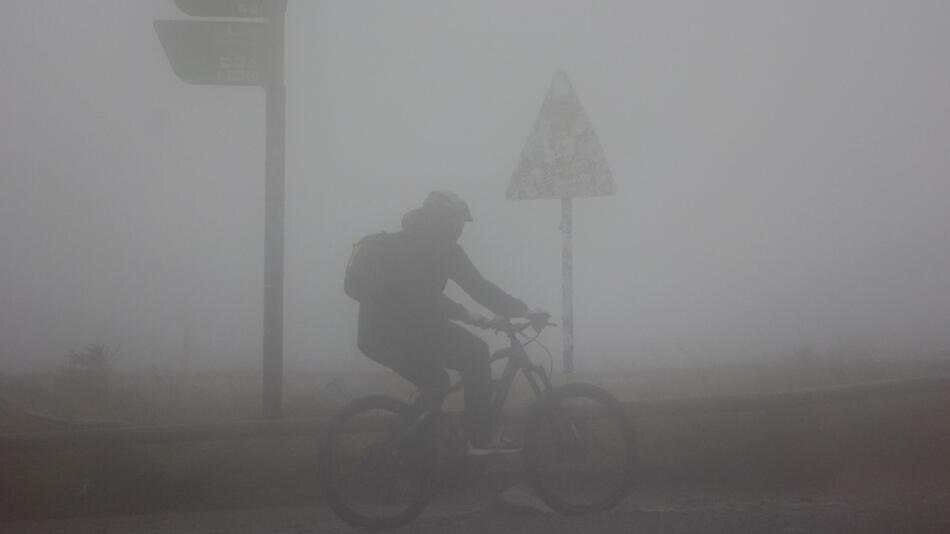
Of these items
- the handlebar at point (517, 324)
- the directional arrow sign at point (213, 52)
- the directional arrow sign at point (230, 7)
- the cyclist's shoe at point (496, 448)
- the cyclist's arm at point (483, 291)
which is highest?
the directional arrow sign at point (230, 7)

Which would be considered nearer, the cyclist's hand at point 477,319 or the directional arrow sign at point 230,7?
the cyclist's hand at point 477,319

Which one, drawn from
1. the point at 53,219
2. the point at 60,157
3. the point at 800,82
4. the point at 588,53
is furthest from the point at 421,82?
the point at 53,219

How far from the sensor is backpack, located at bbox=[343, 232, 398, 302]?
5383 mm

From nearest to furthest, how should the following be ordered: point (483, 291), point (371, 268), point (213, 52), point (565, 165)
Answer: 1. point (371, 268)
2. point (483, 291)
3. point (213, 52)
4. point (565, 165)

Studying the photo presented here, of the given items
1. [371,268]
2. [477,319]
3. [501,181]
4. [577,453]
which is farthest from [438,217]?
[501,181]

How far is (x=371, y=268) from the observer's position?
212 inches

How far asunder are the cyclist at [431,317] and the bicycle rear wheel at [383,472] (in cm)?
23

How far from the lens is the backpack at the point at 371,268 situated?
17.7 feet

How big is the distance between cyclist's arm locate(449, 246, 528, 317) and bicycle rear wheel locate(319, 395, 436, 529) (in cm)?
75

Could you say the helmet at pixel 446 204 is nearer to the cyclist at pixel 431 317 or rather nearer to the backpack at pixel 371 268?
the cyclist at pixel 431 317

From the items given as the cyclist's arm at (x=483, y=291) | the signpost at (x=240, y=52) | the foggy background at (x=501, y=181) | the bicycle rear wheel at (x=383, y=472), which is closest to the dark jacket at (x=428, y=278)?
the cyclist's arm at (x=483, y=291)

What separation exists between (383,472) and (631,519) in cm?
139

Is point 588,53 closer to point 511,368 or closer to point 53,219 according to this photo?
point 53,219

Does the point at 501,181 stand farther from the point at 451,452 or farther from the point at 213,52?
the point at 451,452
